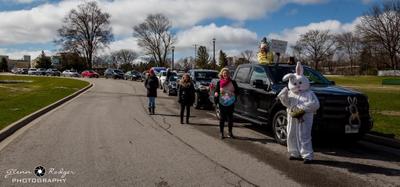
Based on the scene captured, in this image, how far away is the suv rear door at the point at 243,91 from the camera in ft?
33.3

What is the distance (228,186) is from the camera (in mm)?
5559

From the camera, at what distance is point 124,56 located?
5059 inches

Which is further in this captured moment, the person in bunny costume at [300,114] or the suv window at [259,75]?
the suv window at [259,75]

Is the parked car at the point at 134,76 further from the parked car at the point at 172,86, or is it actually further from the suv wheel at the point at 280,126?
the suv wheel at the point at 280,126

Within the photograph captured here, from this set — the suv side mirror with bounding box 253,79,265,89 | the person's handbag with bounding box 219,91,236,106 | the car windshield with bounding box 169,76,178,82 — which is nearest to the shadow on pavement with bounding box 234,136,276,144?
the person's handbag with bounding box 219,91,236,106

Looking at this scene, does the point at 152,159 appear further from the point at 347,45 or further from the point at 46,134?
the point at 347,45

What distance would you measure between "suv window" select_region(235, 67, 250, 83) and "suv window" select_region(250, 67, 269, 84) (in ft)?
1.20

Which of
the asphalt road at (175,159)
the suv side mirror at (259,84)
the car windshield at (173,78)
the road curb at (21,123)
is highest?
the suv side mirror at (259,84)

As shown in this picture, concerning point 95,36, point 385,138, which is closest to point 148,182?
point 385,138

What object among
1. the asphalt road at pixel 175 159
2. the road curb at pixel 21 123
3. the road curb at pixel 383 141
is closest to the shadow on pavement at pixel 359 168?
the asphalt road at pixel 175 159

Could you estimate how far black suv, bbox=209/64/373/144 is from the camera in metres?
7.84

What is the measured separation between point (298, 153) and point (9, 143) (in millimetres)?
6117

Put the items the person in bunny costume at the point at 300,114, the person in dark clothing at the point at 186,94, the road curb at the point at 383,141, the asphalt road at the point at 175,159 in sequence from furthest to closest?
the person in dark clothing at the point at 186,94 < the road curb at the point at 383,141 < the person in bunny costume at the point at 300,114 < the asphalt road at the point at 175,159

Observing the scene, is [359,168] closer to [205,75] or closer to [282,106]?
[282,106]
